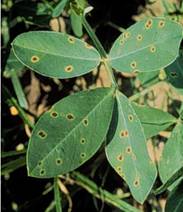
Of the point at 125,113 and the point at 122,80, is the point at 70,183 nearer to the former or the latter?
the point at 122,80

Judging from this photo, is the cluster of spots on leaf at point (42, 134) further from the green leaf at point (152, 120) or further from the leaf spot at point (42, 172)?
the green leaf at point (152, 120)

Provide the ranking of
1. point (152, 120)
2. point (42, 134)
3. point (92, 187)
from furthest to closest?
1. point (92, 187)
2. point (152, 120)
3. point (42, 134)

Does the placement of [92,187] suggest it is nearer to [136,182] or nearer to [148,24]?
[136,182]

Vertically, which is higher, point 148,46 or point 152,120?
point 148,46

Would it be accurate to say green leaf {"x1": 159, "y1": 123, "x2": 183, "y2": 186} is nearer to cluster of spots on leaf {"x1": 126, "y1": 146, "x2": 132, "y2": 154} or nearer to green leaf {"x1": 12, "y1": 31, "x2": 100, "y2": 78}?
cluster of spots on leaf {"x1": 126, "y1": 146, "x2": 132, "y2": 154}

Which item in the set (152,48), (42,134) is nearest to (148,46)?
(152,48)

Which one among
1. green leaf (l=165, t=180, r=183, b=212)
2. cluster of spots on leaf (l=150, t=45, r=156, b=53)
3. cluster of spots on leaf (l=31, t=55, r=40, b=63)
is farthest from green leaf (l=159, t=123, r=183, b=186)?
cluster of spots on leaf (l=31, t=55, r=40, b=63)

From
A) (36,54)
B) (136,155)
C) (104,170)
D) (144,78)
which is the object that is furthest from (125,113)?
(104,170)
